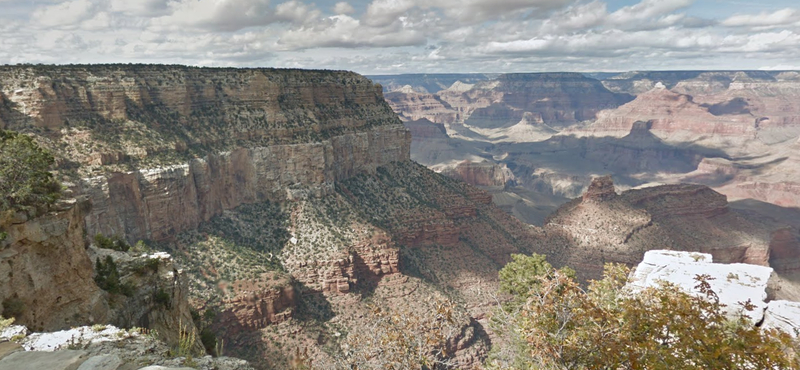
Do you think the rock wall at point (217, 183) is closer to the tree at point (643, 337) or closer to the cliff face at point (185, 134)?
the cliff face at point (185, 134)

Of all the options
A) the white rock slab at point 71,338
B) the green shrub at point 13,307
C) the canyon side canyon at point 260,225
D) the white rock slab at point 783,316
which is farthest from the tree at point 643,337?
the green shrub at point 13,307

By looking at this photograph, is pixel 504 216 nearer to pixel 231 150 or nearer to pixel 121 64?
pixel 231 150

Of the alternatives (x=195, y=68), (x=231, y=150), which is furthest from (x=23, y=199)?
(x=195, y=68)

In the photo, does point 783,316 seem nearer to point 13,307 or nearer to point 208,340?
point 208,340

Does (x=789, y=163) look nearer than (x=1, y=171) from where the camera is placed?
No

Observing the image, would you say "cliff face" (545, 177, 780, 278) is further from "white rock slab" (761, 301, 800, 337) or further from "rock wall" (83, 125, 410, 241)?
"white rock slab" (761, 301, 800, 337)

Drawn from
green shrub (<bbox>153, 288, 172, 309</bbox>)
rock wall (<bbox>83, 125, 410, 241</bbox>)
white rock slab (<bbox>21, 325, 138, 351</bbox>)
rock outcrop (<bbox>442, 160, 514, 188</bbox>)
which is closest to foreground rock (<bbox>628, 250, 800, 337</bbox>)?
white rock slab (<bbox>21, 325, 138, 351</bbox>)
